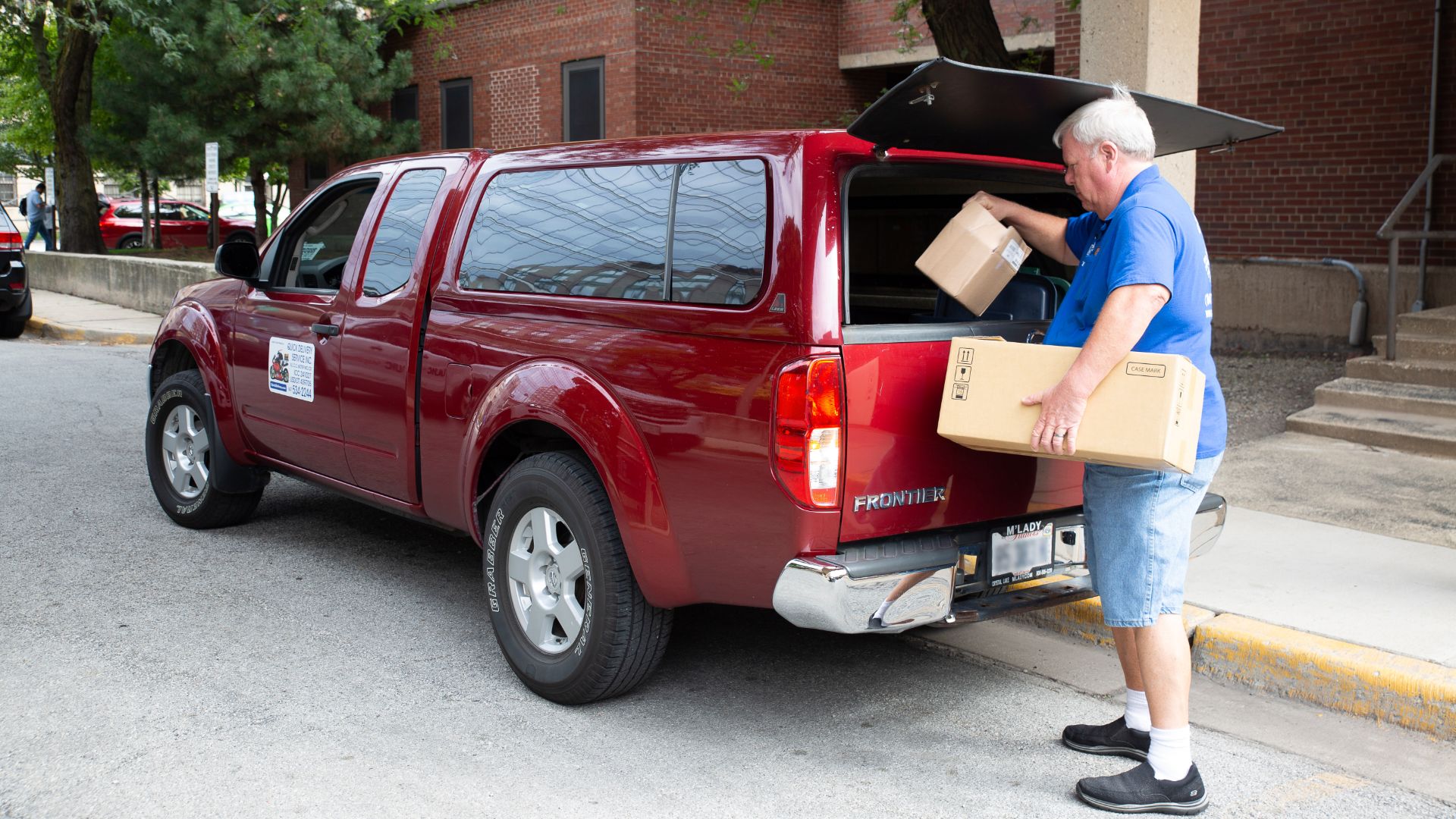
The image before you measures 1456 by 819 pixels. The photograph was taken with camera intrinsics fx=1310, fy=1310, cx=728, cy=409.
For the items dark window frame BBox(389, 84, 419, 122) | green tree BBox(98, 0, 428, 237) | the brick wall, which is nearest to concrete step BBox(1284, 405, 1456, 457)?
the brick wall

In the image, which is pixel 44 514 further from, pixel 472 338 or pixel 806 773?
pixel 806 773

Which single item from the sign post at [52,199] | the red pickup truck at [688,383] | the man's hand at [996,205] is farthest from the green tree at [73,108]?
the man's hand at [996,205]

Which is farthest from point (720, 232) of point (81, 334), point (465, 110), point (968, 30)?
point (465, 110)

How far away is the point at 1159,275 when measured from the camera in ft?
11.0

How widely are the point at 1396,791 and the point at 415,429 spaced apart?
347 centimetres

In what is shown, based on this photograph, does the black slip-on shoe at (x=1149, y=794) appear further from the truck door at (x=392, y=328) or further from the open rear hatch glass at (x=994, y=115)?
the truck door at (x=392, y=328)

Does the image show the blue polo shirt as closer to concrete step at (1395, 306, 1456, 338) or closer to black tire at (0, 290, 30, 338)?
concrete step at (1395, 306, 1456, 338)

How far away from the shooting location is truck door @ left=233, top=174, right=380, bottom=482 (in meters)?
5.44

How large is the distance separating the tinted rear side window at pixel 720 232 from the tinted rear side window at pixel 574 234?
8 centimetres

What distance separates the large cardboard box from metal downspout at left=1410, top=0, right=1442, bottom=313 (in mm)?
8727

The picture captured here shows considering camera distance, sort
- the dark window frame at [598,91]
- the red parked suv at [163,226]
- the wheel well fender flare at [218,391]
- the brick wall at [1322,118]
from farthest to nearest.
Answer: the red parked suv at [163,226] → the dark window frame at [598,91] → the brick wall at [1322,118] → the wheel well fender flare at [218,391]

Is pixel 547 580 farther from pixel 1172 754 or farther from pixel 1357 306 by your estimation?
pixel 1357 306

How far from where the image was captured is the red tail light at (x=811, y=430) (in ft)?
11.6

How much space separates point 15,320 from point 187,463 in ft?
35.7
